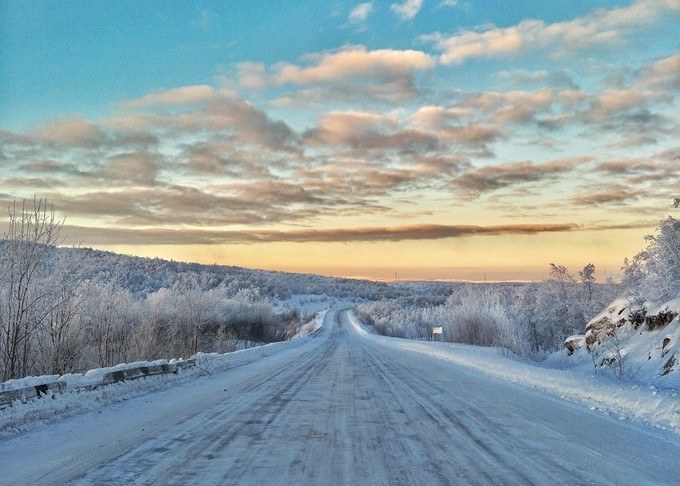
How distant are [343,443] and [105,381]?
6894 millimetres

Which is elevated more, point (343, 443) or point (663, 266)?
point (663, 266)

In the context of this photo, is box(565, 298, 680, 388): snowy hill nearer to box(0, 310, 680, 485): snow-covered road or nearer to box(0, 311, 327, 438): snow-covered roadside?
box(0, 310, 680, 485): snow-covered road

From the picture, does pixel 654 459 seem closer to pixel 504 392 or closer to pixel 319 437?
pixel 319 437

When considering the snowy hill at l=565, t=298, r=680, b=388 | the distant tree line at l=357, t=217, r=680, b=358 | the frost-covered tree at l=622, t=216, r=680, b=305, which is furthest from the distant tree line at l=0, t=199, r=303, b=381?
the frost-covered tree at l=622, t=216, r=680, b=305

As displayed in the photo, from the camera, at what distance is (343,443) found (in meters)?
6.48

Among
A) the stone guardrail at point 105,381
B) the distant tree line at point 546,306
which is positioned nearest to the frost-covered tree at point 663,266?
the distant tree line at point 546,306

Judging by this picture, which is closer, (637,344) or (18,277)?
(18,277)

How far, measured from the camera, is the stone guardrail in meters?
8.04

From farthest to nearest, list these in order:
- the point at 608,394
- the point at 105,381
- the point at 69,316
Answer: the point at 69,316, the point at 105,381, the point at 608,394

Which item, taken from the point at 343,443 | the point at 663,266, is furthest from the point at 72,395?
the point at 663,266

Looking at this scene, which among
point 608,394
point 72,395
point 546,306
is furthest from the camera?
point 546,306

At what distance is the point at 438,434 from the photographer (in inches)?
276

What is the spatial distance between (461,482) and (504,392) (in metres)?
7.42

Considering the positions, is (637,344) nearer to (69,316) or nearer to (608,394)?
(608,394)
